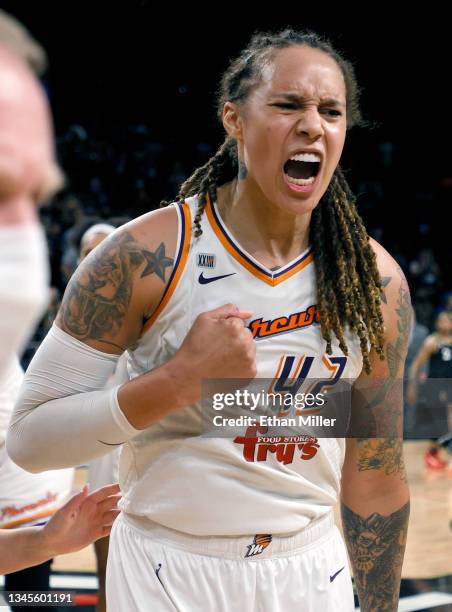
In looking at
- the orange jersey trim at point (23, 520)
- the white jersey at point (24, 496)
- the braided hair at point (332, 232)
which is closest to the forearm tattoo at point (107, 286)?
the braided hair at point (332, 232)

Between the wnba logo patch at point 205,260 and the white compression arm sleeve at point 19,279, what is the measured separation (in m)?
1.33

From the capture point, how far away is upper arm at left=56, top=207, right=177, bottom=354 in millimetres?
1786

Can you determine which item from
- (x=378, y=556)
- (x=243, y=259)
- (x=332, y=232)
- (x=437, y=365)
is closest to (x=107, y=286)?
(x=243, y=259)

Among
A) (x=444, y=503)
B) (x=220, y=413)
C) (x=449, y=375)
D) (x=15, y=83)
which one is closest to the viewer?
(x=15, y=83)

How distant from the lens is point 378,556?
83.0 inches

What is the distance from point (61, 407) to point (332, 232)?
2.45 feet

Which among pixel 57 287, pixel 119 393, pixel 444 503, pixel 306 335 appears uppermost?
pixel 57 287

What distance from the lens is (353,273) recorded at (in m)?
2.00

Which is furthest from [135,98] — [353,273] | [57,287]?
[353,273]

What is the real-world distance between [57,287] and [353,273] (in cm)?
840

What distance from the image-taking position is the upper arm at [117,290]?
5.86 feet

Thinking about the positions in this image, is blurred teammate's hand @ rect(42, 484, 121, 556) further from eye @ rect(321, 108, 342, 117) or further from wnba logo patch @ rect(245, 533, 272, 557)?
eye @ rect(321, 108, 342, 117)

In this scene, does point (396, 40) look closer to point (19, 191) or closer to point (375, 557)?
point (375, 557)

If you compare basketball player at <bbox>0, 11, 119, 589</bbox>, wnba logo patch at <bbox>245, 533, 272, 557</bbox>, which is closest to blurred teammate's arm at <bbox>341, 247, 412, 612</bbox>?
wnba logo patch at <bbox>245, 533, 272, 557</bbox>
